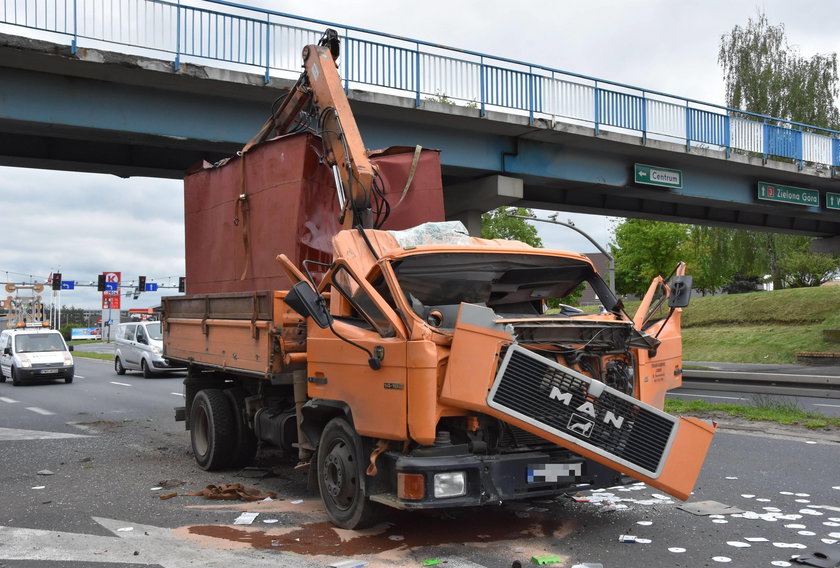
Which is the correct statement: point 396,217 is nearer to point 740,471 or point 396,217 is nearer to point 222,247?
point 222,247

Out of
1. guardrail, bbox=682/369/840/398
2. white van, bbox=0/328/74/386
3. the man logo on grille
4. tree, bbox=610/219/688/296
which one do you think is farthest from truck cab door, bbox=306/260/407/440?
tree, bbox=610/219/688/296

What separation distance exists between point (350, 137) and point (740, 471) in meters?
5.41

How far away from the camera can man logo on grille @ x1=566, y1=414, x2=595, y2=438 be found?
17.2 ft

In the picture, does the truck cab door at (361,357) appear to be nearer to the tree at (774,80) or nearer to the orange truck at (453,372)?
the orange truck at (453,372)

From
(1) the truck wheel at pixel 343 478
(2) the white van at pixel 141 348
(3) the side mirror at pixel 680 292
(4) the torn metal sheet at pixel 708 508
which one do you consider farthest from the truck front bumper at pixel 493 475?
(2) the white van at pixel 141 348

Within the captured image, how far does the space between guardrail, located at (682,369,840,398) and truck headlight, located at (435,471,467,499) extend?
45.9 ft

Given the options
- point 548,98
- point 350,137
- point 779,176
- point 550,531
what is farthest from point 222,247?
point 779,176

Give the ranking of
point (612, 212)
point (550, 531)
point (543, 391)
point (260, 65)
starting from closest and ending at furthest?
point (543, 391) < point (550, 531) < point (260, 65) < point (612, 212)

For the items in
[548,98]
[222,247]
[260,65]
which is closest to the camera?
[222,247]

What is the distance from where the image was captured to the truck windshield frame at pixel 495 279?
608 centimetres

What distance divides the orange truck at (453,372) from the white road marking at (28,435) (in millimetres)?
5781

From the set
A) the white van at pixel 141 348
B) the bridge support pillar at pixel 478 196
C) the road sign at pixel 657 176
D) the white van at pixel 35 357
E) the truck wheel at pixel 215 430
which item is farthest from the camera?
the white van at pixel 141 348

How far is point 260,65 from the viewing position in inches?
564

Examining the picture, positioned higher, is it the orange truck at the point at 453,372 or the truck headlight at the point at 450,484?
the orange truck at the point at 453,372
